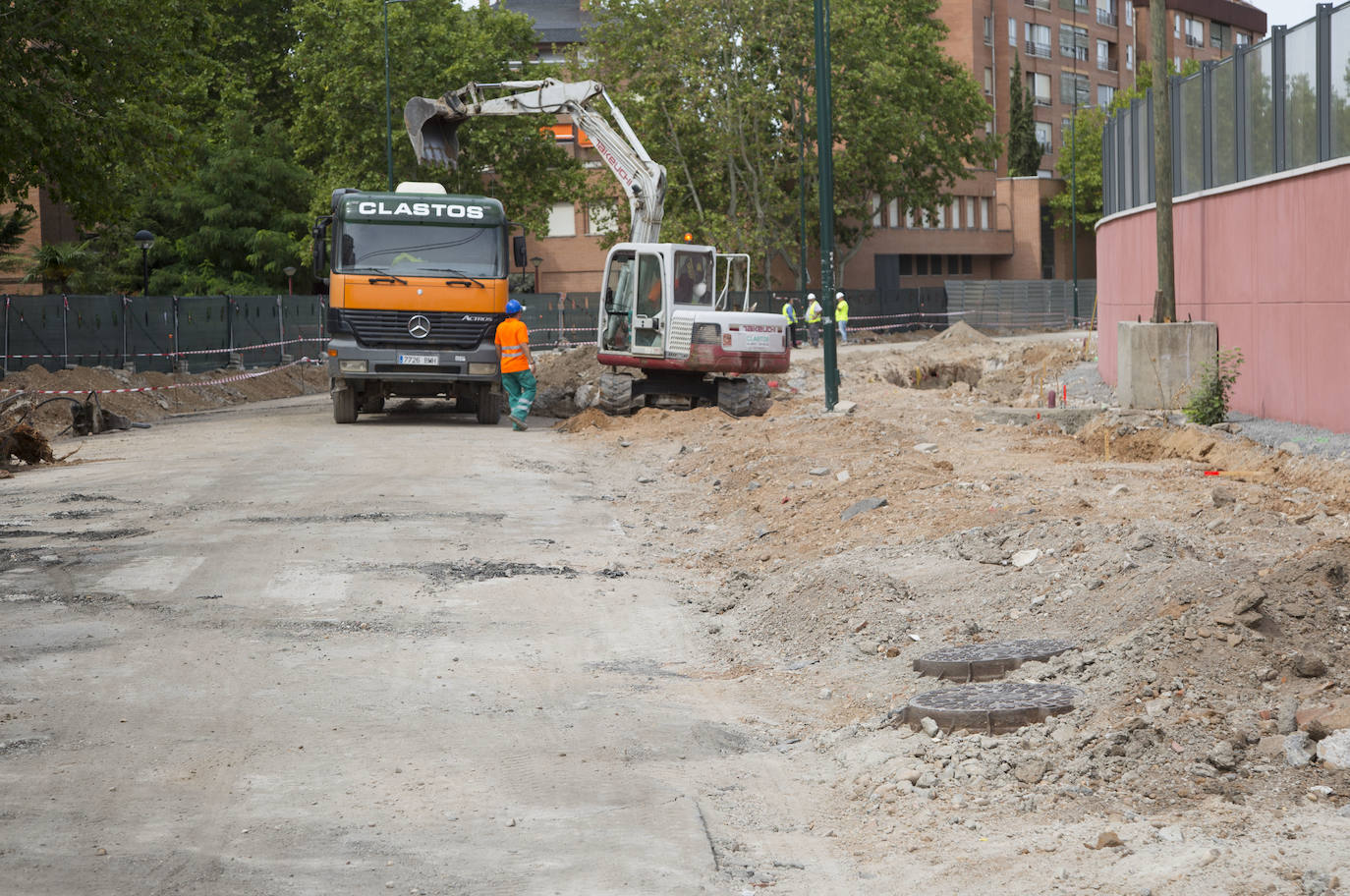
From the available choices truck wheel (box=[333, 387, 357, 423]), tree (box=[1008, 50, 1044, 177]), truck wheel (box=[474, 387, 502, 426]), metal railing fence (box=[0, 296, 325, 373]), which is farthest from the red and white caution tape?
tree (box=[1008, 50, 1044, 177])

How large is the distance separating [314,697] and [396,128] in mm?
50337

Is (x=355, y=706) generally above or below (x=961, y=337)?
below

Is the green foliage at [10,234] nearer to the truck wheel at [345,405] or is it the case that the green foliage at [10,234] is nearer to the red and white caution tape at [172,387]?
the red and white caution tape at [172,387]

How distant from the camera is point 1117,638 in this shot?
7402 mm

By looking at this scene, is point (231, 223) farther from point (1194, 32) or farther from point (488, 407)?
point (1194, 32)

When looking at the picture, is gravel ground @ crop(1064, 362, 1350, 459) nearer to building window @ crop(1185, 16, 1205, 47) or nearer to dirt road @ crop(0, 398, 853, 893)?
dirt road @ crop(0, 398, 853, 893)

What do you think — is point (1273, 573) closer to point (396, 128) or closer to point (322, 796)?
point (322, 796)

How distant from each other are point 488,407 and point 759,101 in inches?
1348

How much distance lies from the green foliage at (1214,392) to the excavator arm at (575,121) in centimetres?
835

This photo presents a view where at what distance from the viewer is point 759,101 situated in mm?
55031

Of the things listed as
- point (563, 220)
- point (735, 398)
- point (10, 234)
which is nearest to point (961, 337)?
point (563, 220)

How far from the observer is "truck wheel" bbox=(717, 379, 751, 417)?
22906mm

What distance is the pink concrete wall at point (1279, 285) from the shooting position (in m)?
17.0

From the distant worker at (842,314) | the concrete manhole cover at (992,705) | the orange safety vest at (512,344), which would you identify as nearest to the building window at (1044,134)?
the distant worker at (842,314)
